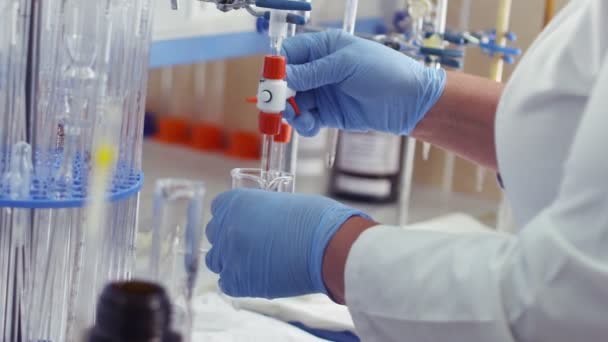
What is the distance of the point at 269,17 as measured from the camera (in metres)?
1.27

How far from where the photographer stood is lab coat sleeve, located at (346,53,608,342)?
2.88ft

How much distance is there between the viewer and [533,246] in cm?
89

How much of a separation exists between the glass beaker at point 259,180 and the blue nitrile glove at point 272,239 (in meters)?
0.14

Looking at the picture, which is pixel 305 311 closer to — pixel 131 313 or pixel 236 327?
pixel 236 327

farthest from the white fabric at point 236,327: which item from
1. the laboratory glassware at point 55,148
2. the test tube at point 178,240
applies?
the test tube at point 178,240

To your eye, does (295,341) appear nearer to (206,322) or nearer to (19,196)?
(206,322)

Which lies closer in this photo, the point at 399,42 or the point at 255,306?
the point at 255,306

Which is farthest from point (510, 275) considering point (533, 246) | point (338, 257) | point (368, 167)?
point (368, 167)

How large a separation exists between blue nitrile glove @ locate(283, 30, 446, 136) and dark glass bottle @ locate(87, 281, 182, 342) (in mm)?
672

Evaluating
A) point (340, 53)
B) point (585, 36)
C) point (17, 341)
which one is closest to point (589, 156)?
point (585, 36)

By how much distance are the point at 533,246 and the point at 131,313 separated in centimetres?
43

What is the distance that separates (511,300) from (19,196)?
54cm

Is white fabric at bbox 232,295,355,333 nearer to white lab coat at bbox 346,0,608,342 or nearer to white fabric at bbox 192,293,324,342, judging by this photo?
white fabric at bbox 192,293,324,342

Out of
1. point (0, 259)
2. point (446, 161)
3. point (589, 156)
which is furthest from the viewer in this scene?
point (446, 161)
